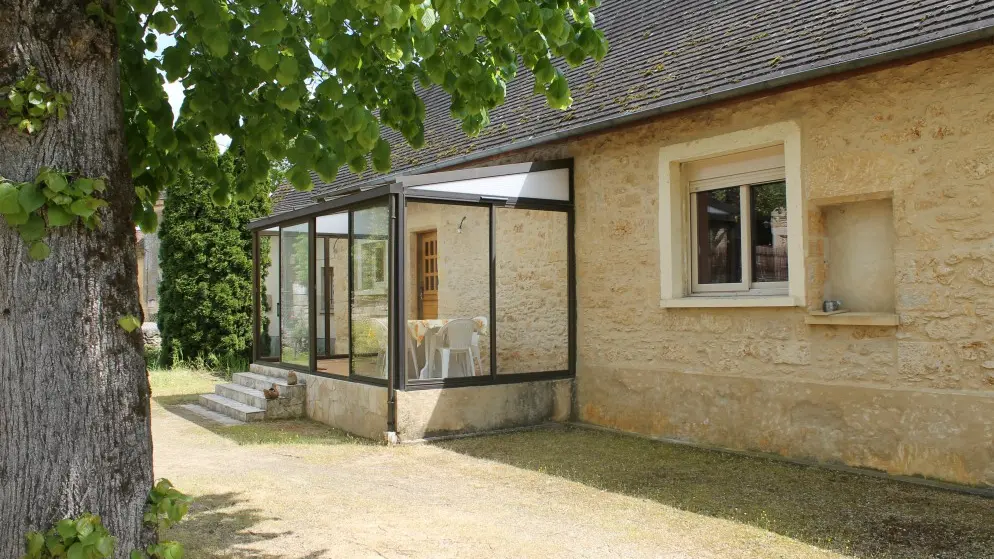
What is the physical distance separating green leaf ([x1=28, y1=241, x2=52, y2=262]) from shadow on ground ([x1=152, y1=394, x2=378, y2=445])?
5.76 m

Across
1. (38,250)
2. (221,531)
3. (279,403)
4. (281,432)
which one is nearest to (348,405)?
(281,432)

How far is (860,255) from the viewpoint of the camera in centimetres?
669

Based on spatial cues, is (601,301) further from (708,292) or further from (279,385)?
(279,385)

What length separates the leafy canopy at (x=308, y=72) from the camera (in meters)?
3.42

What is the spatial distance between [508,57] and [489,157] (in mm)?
6020

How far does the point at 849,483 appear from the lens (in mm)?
6121

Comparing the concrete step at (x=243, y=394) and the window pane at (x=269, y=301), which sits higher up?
the window pane at (x=269, y=301)

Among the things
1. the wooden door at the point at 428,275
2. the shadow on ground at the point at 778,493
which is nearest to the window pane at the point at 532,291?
the shadow on ground at the point at 778,493

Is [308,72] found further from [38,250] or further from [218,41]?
[38,250]

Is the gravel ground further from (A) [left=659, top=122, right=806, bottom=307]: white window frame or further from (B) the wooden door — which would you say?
(B) the wooden door

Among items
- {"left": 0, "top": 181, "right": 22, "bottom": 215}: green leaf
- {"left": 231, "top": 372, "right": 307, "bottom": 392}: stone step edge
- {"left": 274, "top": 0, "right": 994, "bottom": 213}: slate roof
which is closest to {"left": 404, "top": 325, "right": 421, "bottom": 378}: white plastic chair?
{"left": 231, "top": 372, "right": 307, "bottom": 392}: stone step edge

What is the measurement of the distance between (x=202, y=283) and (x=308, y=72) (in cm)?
1278

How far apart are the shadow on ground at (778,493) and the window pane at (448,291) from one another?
1.26 m

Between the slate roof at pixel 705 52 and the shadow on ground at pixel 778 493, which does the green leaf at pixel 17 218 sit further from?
the slate roof at pixel 705 52
